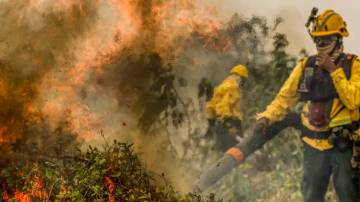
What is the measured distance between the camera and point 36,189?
922 cm

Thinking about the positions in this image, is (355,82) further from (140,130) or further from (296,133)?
(140,130)

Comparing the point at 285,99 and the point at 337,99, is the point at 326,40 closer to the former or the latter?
the point at 337,99

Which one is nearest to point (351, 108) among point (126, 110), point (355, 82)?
point (355, 82)

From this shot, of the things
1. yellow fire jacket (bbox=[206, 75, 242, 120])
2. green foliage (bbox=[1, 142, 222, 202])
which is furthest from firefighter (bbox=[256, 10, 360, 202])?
green foliage (bbox=[1, 142, 222, 202])

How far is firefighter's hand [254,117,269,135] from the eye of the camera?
26.7 ft

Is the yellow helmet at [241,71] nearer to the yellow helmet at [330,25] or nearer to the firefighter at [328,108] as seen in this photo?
the firefighter at [328,108]

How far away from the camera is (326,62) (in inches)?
287

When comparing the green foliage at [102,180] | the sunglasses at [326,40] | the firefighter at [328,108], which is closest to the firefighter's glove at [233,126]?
the green foliage at [102,180]

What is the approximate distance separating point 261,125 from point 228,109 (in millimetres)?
802

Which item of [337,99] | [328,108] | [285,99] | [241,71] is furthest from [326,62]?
[241,71]

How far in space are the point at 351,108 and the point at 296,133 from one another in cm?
108

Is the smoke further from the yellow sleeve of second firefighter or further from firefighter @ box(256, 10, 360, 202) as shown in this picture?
firefighter @ box(256, 10, 360, 202)

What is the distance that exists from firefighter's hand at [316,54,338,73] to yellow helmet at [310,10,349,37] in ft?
0.94

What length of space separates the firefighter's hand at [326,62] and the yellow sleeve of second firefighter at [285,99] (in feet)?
0.90
